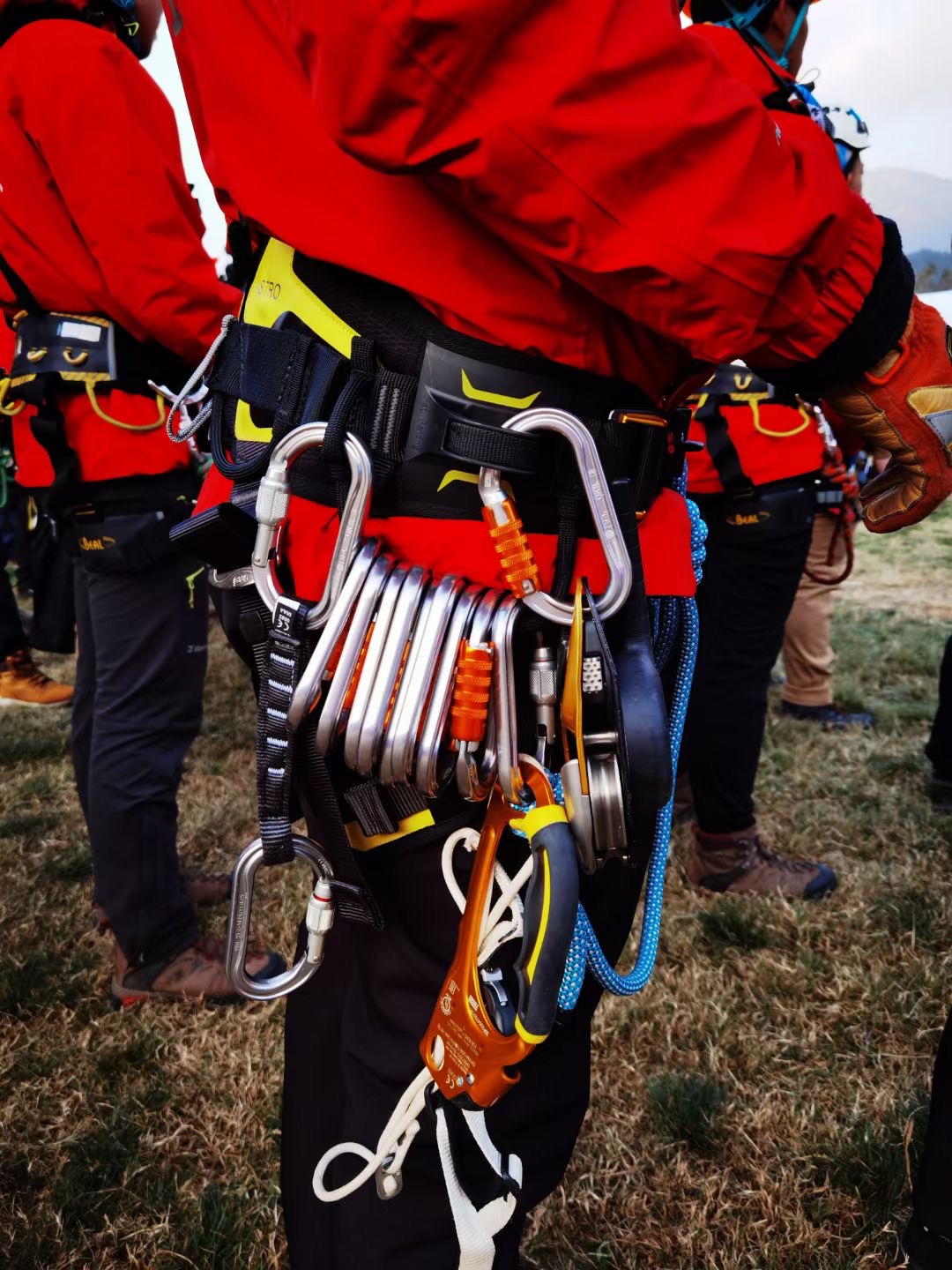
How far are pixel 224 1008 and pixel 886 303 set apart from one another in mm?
2279

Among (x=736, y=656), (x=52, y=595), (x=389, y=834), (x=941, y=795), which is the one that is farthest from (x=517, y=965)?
(x=52, y=595)

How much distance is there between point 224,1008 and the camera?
7.85ft

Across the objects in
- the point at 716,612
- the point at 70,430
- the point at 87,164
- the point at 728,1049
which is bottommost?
the point at 728,1049

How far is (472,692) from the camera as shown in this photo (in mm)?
899

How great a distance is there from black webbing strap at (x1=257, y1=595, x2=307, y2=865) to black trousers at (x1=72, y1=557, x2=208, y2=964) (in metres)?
1.33

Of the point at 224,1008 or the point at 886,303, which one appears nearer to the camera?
the point at 886,303

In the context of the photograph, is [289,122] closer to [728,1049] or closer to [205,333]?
[205,333]

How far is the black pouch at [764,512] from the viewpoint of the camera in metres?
2.62

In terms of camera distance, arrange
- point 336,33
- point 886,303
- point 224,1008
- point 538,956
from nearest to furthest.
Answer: point 336,33 → point 538,956 → point 886,303 → point 224,1008

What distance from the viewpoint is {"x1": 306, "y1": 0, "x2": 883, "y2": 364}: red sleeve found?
2.41 feet

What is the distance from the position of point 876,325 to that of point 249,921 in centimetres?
100

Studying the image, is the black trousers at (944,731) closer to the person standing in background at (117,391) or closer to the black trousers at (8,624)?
the person standing in background at (117,391)

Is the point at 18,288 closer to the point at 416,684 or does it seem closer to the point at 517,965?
the point at 416,684

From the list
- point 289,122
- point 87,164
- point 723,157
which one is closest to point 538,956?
point 723,157
